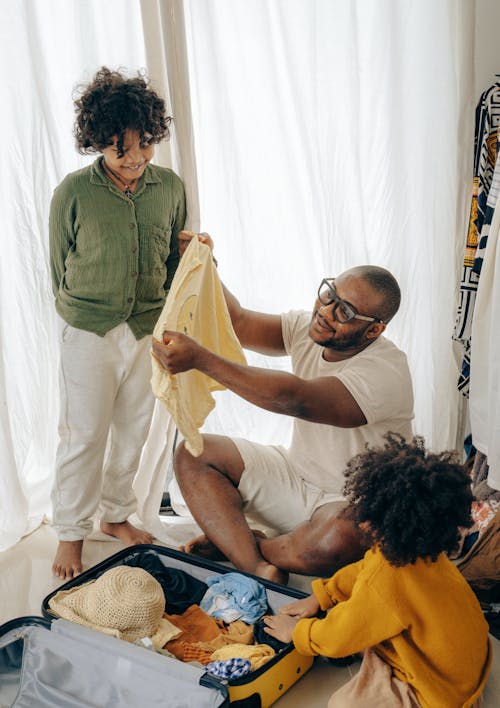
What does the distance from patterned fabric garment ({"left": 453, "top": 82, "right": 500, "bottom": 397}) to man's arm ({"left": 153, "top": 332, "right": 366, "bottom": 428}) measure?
2.21 feet

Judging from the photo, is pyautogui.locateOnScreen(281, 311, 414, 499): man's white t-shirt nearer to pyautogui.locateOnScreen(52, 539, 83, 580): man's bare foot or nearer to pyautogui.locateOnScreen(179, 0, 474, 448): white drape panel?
pyautogui.locateOnScreen(179, 0, 474, 448): white drape panel

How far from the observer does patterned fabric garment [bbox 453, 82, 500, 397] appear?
2.50 meters

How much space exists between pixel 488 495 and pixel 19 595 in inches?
56.1

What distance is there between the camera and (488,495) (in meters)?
2.41

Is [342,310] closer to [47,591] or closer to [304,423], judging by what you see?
[304,423]

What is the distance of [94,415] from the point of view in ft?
7.48

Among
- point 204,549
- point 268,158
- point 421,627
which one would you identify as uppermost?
point 268,158

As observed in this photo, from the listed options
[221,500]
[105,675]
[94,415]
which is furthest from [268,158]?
[105,675]

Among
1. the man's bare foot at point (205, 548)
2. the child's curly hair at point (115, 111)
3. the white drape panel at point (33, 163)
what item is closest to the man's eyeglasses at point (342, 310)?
the child's curly hair at point (115, 111)

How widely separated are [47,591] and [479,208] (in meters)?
1.79

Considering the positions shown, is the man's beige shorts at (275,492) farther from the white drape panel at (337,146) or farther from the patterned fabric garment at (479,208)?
the patterned fabric garment at (479,208)

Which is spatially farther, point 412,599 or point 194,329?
point 194,329

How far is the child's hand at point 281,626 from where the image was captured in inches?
72.8

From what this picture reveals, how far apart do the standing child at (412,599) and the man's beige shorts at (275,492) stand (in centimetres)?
63
